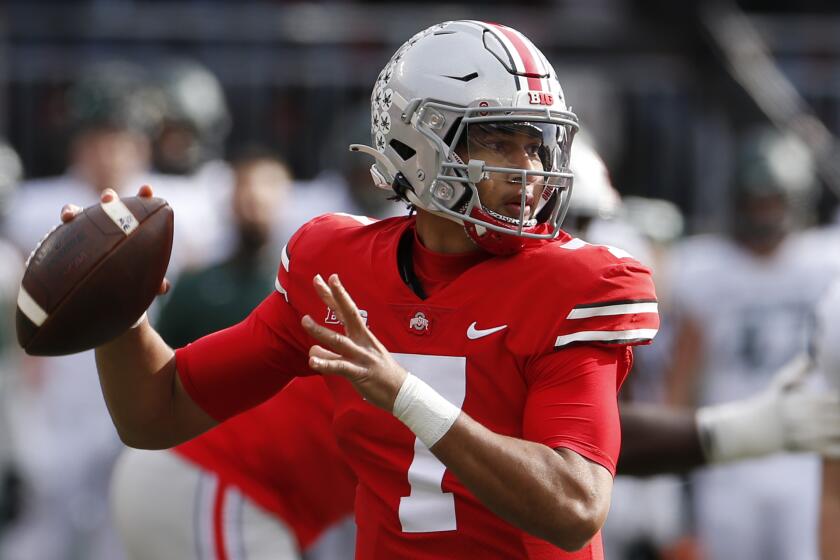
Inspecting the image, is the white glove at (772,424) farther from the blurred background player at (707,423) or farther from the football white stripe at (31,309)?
the football white stripe at (31,309)

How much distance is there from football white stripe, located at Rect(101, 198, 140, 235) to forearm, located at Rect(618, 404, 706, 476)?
4.78 ft

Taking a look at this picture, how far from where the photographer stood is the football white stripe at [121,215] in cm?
309

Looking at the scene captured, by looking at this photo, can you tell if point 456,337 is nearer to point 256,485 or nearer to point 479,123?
point 479,123

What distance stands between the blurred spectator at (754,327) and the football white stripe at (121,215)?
4289 millimetres

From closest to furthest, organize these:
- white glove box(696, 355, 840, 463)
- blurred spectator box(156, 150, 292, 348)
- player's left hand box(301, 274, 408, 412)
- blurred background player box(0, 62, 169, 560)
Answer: player's left hand box(301, 274, 408, 412) → white glove box(696, 355, 840, 463) → blurred spectator box(156, 150, 292, 348) → blurred background player box(0, 62, 169, 560)

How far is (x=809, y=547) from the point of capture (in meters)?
6.91

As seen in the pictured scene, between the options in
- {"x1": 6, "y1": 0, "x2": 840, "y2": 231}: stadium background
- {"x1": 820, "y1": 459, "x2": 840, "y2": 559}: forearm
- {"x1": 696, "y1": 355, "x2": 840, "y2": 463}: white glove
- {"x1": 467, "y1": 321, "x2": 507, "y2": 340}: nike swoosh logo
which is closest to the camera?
{"x1": 467, "y1": 321, "x2": 507, "y2": 340}: nike swoosh logo

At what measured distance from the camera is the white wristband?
2672 millimetres

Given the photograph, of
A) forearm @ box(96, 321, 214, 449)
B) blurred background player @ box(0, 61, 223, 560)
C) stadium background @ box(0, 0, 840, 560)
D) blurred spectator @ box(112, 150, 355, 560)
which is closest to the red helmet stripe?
forearm @ box(96, 321, 214, 449)

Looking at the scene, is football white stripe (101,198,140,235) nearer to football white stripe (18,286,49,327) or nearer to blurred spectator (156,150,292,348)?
football white stripe (18,286,49,327)

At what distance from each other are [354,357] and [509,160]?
595 mm

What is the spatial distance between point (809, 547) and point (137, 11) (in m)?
4.32

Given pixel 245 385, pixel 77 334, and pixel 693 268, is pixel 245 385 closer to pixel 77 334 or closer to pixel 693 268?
pixel 77 334

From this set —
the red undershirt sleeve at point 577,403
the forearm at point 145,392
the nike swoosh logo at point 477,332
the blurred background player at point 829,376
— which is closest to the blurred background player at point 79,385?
the forearm at point 145,392
